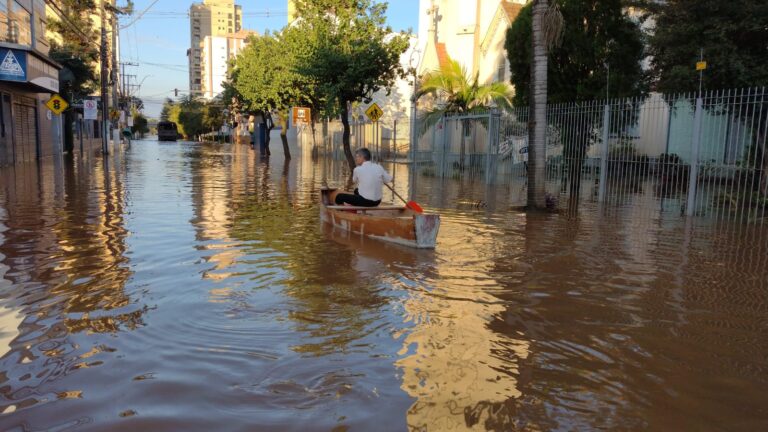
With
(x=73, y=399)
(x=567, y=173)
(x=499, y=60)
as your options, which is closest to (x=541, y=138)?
(x=567, y=173)

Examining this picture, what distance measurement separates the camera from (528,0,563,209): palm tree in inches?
494

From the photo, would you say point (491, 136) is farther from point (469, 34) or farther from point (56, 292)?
point (469, 34)

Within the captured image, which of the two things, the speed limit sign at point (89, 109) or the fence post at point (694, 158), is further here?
the speed limit sign at point (89, 109)

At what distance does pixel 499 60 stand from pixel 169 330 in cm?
2913

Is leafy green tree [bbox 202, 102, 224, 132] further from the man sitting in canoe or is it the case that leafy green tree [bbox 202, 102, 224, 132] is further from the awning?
the man sitting in canoe

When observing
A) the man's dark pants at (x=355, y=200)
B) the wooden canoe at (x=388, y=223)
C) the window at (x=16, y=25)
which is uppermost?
the window at (x=16, y=25)

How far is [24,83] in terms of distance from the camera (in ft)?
80.8

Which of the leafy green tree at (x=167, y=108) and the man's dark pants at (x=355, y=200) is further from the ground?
the leafy green tree at (x=167, y=108)

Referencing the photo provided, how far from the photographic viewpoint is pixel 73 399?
380 centimetres

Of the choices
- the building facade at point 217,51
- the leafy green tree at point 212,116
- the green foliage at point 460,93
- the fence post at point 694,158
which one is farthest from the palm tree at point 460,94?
the building facade at point 217,51

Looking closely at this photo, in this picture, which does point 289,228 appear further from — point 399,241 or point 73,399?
point 73,399

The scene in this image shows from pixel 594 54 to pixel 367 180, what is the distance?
9488 millimetres

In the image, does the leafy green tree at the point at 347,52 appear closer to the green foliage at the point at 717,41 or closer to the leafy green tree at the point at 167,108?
the green foliage at the point at 717,41

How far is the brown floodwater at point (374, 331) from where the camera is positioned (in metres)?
3.75
